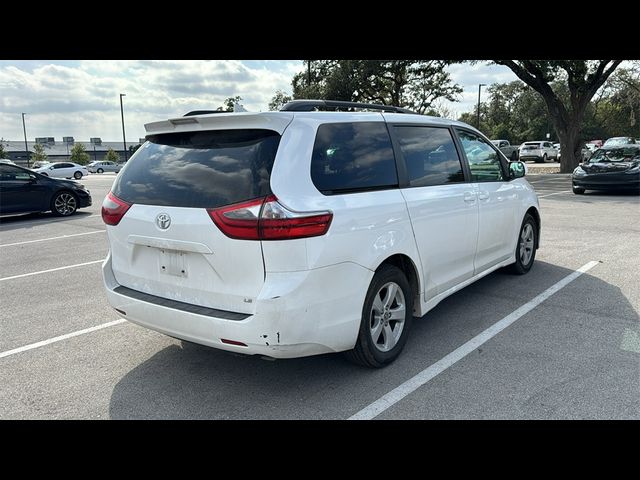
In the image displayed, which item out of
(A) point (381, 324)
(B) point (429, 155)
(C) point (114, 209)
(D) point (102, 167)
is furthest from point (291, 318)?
(D) point (102, 167)

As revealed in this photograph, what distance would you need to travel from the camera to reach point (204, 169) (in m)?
3.13

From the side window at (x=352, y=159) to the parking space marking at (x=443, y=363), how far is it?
139 cm

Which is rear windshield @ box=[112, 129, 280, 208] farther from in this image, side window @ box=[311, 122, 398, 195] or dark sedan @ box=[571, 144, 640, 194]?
dark sedan @ box=[571, 144, 640, 194]

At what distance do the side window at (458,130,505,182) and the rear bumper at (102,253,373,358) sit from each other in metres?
2.21

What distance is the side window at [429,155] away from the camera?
397cm

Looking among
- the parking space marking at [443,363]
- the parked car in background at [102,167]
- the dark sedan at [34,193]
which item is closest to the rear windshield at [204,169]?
the parking space marking at [443,363]

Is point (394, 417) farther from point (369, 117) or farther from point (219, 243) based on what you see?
point (369, 117)

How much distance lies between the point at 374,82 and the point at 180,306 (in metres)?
33.9

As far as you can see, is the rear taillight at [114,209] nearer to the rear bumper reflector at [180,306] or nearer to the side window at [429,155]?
the rear bumper reflector at [180,306]

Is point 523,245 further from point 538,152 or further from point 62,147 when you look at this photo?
point 62,147

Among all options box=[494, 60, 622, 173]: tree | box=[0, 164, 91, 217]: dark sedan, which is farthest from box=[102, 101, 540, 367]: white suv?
box=[494, 60, 622, 173]: tree

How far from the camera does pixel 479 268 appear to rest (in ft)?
16.0
